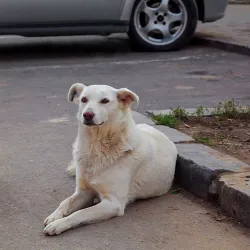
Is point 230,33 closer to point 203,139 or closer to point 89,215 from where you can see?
point 203,139

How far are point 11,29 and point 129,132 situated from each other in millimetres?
5571

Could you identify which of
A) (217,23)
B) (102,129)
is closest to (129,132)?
(102,129)

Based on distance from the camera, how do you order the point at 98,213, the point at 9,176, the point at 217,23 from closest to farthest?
the point at 98,213, the point at 9,176, the point at 217,23

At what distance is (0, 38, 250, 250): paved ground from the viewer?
3.68 metres

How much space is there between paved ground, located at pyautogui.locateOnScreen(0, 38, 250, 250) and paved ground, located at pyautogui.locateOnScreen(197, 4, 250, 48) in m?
0.63

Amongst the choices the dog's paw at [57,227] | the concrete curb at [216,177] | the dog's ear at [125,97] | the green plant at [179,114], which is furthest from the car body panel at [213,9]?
the dog's paw at [57,227]

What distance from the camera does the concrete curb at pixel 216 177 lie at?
3879 millimetres

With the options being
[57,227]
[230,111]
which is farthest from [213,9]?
[57,227]

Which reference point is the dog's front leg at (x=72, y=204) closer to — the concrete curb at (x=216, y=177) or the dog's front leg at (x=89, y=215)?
the dog's front leg at (x=89, y=215)

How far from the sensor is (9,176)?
4.68 metres

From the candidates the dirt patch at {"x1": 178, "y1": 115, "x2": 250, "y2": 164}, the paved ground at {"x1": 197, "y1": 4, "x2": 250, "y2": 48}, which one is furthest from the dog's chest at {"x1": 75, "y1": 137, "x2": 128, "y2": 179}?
the paved ground at {"x1": 197, "y1": 4, "x2": 250, "y2": 48}

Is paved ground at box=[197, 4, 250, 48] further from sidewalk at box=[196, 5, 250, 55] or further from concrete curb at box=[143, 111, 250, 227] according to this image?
concrete curb at box=[143, 111, 250, 227]

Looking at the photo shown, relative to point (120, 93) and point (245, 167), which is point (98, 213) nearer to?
point (120, 93)

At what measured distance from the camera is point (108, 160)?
4066 millimetres
